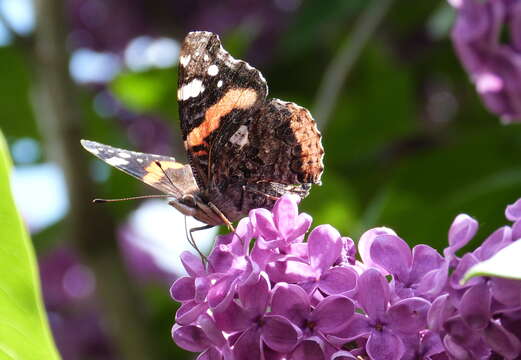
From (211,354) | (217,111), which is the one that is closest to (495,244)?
(211,354)

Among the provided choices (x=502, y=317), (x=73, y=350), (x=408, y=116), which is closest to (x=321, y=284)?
(x=502, y=317)

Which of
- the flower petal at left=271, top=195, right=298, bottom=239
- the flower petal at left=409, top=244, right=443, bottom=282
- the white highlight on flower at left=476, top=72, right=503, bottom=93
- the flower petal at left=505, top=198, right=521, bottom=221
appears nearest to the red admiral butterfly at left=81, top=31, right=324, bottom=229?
the flower petal at left=271, top=195, right=298, bottom=239

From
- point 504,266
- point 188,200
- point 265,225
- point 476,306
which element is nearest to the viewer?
point 504,266

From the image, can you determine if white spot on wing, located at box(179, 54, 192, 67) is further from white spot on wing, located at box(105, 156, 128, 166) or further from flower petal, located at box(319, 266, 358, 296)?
flower petal, located at box(319, 266, 358, 296)

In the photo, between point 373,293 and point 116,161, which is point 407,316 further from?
point 116,161

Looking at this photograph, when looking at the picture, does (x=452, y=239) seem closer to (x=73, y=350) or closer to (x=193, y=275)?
(x=193, y=275)

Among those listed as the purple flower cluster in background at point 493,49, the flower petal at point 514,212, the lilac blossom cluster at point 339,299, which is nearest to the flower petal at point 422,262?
the lilac blossom cluster at point 339,299
